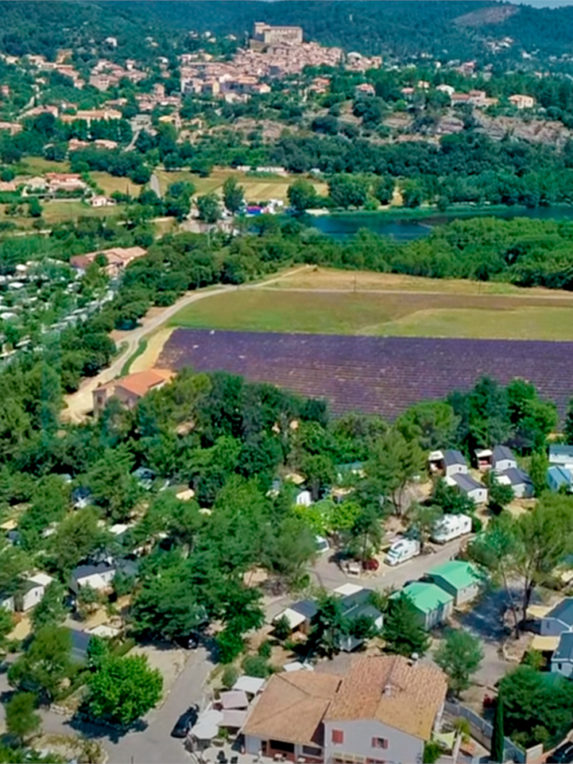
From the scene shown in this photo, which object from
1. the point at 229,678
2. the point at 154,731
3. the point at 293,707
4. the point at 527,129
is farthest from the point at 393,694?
the point at 527,129

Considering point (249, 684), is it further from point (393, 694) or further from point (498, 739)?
point (498, 739)

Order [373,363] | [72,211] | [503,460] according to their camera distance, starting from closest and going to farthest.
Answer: [503,460]
[373,363]
[72,211]

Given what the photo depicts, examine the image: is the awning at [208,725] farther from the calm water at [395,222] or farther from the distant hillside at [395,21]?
the distant hillside at [395,21]

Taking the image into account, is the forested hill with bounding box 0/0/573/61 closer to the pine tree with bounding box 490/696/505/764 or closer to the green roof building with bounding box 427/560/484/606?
the green roof building with bounding box 427/560/484/606

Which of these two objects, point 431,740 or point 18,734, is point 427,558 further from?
point 18,734

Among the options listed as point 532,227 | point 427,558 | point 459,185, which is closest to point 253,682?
point 427,558

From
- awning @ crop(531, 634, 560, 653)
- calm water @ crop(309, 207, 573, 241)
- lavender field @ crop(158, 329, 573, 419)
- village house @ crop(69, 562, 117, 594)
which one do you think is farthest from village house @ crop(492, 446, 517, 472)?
calm water @ crop(309, 207, 573, 241)
